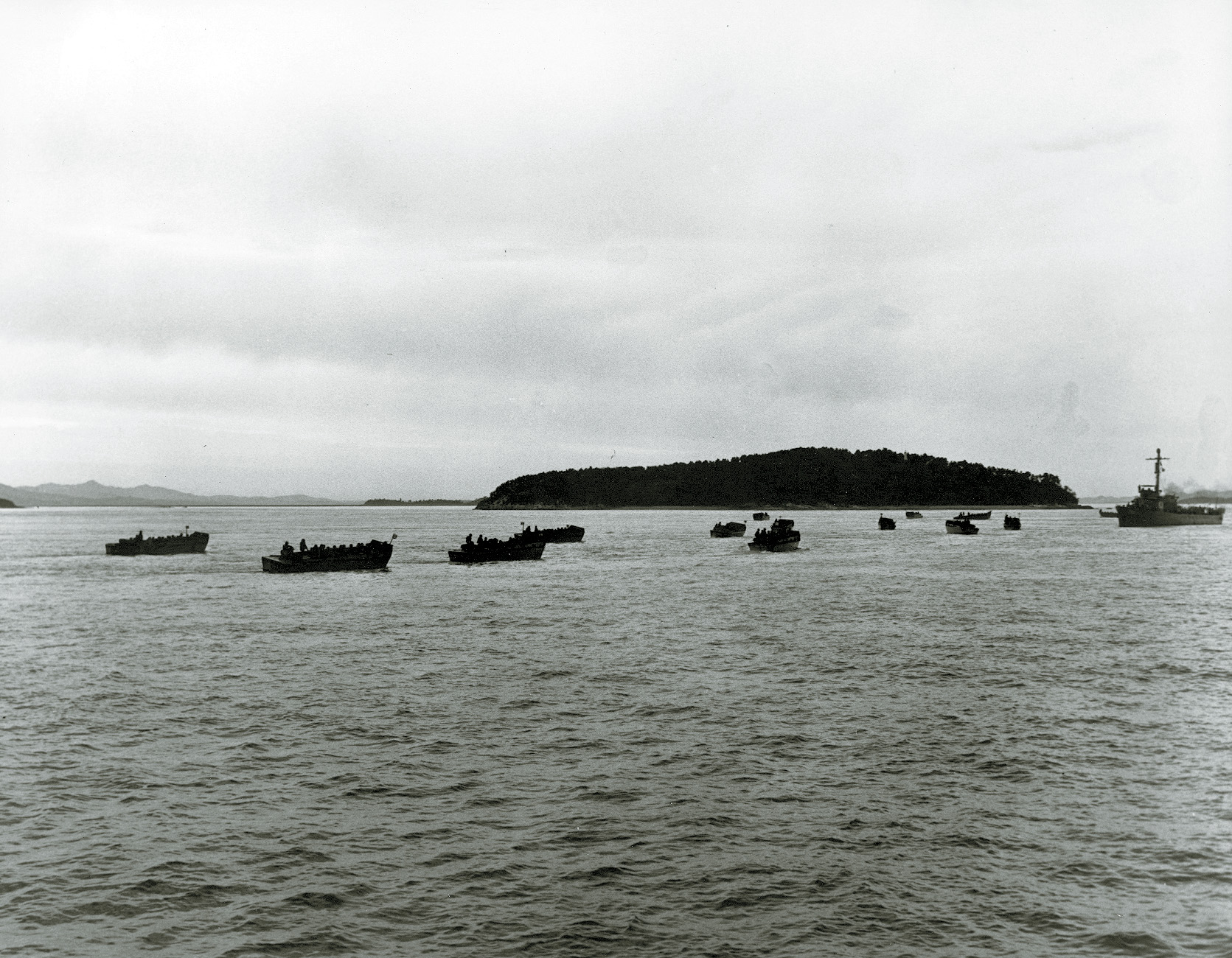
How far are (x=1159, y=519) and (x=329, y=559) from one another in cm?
14406

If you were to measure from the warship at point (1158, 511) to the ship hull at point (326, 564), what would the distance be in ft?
432

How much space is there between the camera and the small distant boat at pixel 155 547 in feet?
330

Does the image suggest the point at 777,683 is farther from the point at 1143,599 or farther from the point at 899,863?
the point at 1143,599

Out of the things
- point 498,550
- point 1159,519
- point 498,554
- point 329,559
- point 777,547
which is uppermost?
point 1159,519

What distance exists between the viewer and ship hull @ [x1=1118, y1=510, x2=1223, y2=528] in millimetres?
158875

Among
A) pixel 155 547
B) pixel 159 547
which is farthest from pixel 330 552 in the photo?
pixel 155 547

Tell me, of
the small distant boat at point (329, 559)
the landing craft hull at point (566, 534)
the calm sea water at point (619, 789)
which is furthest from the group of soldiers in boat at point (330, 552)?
the landing craft hull at point (566, 534)

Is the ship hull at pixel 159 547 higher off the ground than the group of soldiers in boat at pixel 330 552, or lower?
lower

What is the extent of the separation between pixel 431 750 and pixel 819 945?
11.3 metres

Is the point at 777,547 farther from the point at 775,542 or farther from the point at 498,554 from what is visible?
the point at 498,554

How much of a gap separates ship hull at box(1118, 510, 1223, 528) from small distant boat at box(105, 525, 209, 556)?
149 m

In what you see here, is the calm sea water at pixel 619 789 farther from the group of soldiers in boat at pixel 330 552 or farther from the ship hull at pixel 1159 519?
the ship hull at pixel 1159 519

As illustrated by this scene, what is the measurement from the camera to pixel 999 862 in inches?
567

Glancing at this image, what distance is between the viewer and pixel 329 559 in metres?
74.4
